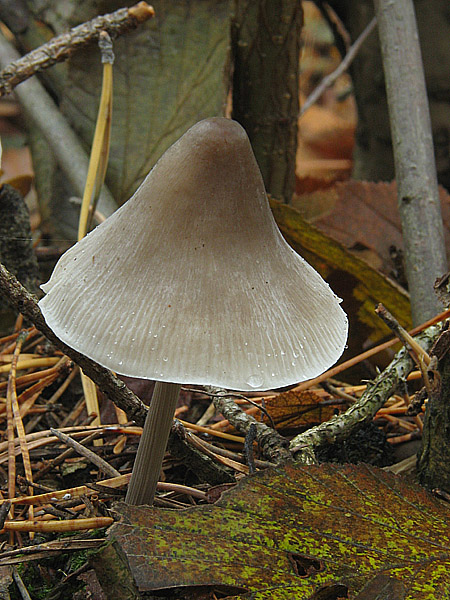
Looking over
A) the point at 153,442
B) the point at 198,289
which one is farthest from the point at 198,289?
the point at 153,442

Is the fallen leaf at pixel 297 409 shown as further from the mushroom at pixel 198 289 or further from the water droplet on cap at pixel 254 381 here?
the water droplet on cap at pixel 254 381

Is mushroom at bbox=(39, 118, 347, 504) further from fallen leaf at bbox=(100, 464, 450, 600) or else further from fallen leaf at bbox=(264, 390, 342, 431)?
fallen leaf at bbox=(264, 390, 342, 431)

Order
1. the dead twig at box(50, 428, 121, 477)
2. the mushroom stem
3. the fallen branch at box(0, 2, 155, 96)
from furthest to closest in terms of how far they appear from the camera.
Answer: the fallen branch at box(0, 2, 155, 96) → the dead twig at box(50, 428, 121, 477) → the mushroom stem

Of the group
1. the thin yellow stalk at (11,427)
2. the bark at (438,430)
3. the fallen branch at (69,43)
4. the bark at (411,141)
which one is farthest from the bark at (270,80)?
the bark at (438,430)

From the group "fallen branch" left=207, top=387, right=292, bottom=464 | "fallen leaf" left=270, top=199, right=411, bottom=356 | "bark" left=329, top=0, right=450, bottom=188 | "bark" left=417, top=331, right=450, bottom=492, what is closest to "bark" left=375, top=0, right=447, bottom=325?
"fallen leaf" left=270, top=199, right=411, bottom=356

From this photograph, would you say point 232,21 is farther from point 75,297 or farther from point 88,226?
point 75,297
